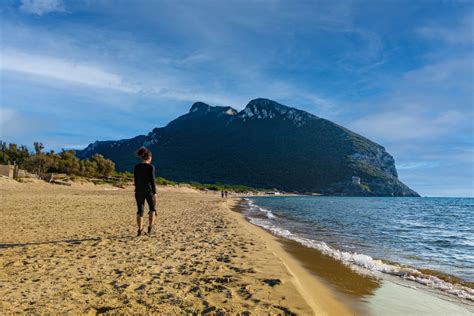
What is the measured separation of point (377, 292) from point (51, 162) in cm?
6337

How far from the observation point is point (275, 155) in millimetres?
148875

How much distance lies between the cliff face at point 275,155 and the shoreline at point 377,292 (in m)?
130

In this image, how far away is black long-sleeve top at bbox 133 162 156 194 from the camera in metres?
8.73

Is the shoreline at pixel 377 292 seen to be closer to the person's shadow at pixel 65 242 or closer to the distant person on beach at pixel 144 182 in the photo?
the distant person on beach at pixel 144 182

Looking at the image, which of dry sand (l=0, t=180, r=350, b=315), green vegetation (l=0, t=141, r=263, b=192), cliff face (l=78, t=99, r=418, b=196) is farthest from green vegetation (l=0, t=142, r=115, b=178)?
cliff face (l=78, t=99, r=418, b=196)

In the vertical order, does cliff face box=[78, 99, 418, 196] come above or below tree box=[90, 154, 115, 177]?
above

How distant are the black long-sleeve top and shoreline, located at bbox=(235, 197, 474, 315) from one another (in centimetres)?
450

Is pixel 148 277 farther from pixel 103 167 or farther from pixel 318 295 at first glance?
pixel 103 167

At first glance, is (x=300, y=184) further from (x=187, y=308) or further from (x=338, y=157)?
(x=187, y=308)

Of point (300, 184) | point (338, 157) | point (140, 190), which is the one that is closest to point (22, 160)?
point (140, 190)

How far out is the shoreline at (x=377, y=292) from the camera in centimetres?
480

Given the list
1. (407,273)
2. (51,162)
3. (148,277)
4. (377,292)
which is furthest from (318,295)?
(51,162)

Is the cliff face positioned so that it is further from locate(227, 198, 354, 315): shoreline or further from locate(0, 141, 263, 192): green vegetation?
locate(227, 198, 354, 315): shoreline

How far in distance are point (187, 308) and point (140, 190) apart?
5.51 metres
